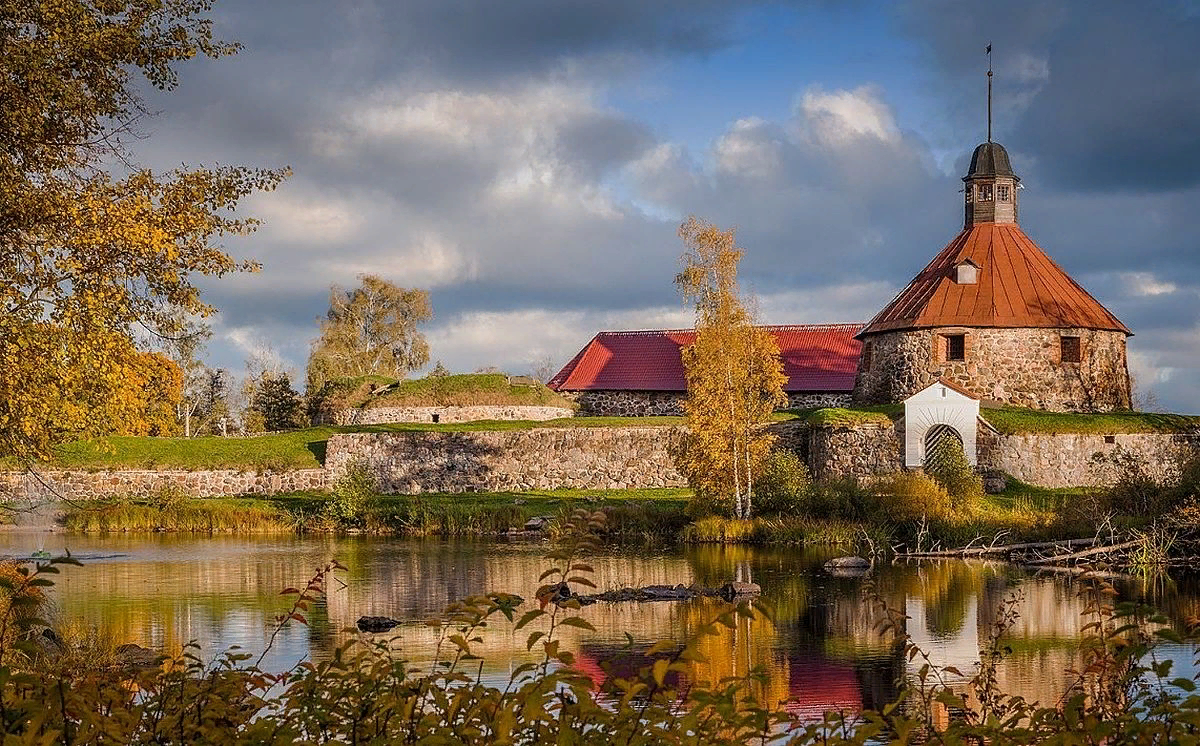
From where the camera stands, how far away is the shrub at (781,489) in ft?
93.9

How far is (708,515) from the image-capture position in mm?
28641

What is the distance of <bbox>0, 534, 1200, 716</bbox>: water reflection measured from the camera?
13.8 m

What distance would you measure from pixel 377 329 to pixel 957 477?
36.4 metres

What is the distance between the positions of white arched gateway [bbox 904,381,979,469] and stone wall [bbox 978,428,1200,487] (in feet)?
1.38

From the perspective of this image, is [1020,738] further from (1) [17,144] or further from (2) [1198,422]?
(2) [1198,422]

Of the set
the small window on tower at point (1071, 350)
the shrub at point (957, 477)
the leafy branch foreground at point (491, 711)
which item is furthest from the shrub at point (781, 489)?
the leafy branch foreground at point (491, 711)

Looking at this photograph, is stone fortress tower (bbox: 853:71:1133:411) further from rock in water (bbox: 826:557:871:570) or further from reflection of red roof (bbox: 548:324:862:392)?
rock in water (bbox: 826:557:871:570)

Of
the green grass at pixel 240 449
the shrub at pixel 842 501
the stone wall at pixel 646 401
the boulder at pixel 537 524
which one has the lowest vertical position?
the boulder at pixel 537 524

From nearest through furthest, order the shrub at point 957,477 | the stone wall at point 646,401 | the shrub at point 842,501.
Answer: the shrub at point 957,477, the shrub at point 842,501, the stone wall at point 646,401

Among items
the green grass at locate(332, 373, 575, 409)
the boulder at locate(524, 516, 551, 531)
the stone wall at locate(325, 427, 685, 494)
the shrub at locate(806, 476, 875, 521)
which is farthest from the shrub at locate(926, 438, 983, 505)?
the green grass at locate(332, 373, 575, 409)

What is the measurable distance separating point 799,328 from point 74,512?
81.6 ft

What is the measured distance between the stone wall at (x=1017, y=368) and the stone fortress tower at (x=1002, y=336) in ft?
0.09

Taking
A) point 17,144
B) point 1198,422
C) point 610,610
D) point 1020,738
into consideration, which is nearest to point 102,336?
point 17,144

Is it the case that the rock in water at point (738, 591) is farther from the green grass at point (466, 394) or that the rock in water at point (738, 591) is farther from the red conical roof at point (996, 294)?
the green grass at point (466, 394)
